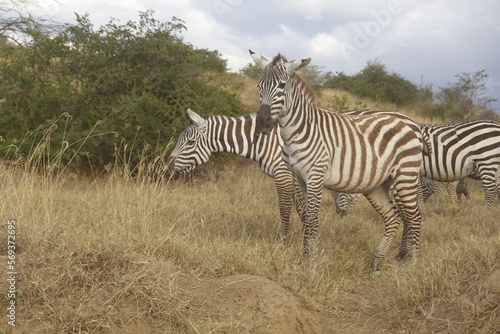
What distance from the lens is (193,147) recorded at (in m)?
7.83

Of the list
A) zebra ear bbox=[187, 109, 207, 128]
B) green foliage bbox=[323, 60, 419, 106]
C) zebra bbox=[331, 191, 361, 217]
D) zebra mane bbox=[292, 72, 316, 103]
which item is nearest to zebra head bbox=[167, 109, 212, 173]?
zebra ear bbox=[187, 109, 207, 128]

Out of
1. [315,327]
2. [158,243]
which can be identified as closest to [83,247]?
[158,243]

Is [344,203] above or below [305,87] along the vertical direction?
below

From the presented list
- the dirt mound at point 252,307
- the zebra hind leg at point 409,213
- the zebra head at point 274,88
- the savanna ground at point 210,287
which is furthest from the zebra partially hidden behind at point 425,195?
the dirt mound at point 252,307

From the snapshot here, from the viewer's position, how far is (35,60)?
12055mm

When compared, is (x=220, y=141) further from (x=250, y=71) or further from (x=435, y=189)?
(x=250, y=71)

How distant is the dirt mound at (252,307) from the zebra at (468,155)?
5.53 metres

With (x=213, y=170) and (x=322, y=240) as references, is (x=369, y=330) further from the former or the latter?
(x=213, y=170)

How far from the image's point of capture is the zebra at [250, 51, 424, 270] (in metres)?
5.55

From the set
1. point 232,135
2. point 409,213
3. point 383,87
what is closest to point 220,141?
point 232,135

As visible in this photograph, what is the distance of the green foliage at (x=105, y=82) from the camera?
11.7 meters

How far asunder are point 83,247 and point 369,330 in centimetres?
234

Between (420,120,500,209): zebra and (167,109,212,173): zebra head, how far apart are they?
3850 millimetres

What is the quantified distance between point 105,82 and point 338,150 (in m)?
7.57
